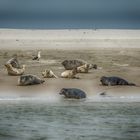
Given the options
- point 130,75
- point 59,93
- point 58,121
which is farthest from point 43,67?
point 58,121

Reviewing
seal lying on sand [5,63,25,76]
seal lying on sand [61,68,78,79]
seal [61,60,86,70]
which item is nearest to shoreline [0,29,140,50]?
seal [61,60,86,70]

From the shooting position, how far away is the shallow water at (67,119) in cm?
1281

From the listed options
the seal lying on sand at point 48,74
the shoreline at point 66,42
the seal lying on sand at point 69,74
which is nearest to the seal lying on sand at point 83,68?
the seal lying on sand at point 69,74

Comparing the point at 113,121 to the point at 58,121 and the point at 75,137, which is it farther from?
the point at 75,137

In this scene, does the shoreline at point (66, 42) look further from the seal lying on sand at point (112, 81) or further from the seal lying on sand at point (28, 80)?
the seal lying on sand at point (112, 81)

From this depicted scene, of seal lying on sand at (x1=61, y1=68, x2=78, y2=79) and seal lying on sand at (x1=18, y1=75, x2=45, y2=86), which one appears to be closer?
seal lying on sand at (x1=18, y1=75, x2=45, y2=86)

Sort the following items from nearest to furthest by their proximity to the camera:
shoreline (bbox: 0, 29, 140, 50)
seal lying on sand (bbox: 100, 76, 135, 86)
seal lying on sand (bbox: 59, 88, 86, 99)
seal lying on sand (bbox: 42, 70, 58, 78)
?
seal lying on sand (bbox: 59, 88, 86, 99) → seal lying on sand (bbox: 100, 76, 135, 86) → seal lying on sand (bbox: 42, 70, 58, 78) → shoreline (bbox: 0, 29, 140, 50)

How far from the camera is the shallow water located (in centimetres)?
1281

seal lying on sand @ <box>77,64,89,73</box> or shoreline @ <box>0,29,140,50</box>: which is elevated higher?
shoreline @ <box>0,29,140,50</box>

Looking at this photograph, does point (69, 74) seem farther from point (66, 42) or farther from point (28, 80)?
point (66, 42)

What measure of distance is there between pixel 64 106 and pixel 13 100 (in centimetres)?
194

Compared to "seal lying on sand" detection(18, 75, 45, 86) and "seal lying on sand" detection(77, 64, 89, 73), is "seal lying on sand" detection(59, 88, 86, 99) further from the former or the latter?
"seal lying on sand" detection(77, 64, 89, 73)

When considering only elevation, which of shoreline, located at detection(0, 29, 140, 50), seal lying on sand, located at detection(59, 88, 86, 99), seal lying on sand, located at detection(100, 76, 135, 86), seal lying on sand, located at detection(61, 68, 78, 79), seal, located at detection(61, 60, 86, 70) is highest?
shoreline, located at detection(0, 29, 140, 50)

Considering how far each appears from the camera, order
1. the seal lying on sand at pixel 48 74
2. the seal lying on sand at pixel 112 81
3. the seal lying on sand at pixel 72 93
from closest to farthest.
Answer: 1. the seal lying on sand at pixel 72 93
2. the seal lying on sand at pixel 112 81
3. the seal lying on sand at pixel 48 74
